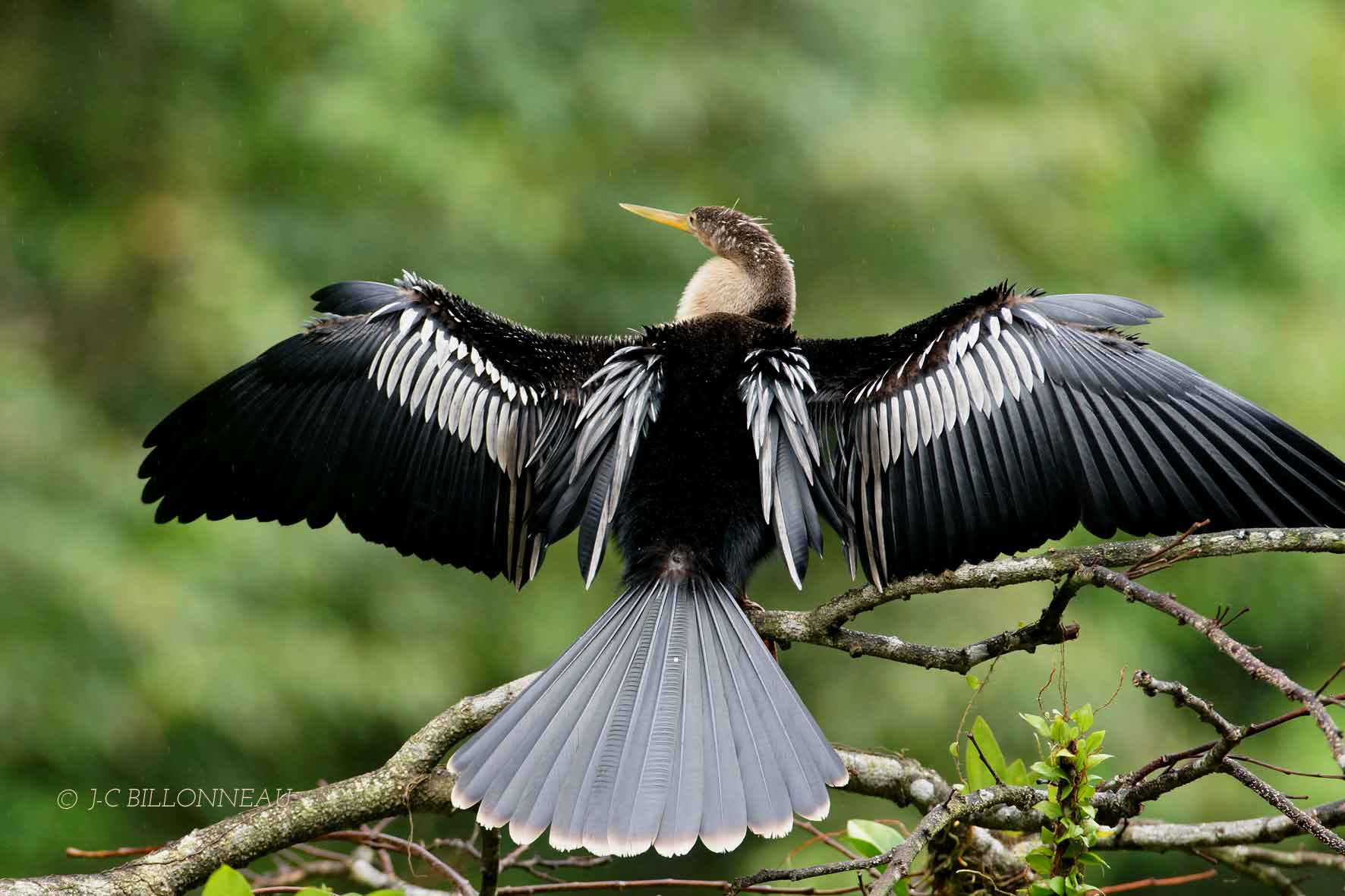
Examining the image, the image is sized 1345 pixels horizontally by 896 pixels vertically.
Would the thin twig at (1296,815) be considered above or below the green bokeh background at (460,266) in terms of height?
below

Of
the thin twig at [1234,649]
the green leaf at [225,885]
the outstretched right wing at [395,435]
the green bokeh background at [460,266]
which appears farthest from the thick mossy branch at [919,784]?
the green bokeh background at [460,266]

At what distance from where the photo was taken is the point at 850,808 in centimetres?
641

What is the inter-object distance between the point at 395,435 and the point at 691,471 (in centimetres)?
62

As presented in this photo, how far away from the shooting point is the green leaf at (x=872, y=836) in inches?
90.7

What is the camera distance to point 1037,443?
247cm

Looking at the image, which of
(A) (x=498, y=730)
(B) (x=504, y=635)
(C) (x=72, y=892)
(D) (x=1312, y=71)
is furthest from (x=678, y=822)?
(D) (x=1312, y=71)

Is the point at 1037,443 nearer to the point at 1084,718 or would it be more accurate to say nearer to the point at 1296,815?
the point at 1084,718

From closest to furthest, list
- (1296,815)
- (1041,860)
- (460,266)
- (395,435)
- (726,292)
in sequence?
(1296,815) < (1041,860) < (395,435) < (726,292) < (460,266)

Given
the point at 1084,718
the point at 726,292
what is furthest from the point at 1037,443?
the point at 726,292

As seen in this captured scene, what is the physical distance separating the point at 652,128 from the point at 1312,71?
461 cm

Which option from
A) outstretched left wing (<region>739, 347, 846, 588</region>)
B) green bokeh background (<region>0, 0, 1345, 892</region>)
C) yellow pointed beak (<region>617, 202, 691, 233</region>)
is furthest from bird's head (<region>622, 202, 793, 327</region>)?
green bokeh background (<region>0, 0, 1345, 892</region>)

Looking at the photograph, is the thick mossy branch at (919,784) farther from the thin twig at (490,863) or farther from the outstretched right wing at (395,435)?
the outstretched right wing at (395,435)

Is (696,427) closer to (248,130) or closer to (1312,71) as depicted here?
A: (248,130)

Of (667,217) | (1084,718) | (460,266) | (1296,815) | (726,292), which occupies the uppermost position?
(460,266)
